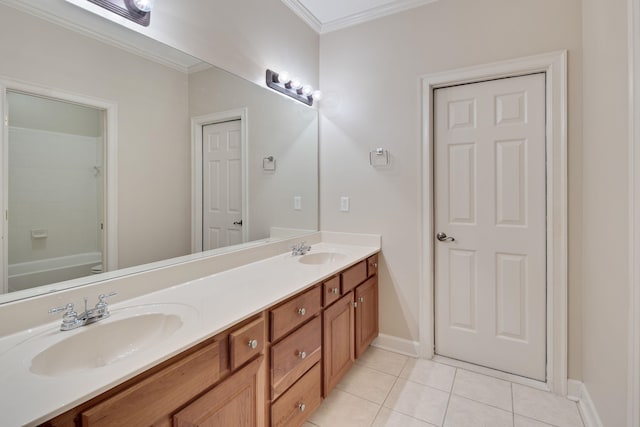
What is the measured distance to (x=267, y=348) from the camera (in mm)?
1280

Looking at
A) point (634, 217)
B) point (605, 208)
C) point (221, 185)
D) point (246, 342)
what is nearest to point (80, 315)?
point (246, 342)

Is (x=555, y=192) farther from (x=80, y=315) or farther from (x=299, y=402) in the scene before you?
(x=80, y=315)

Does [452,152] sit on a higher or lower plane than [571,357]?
higher

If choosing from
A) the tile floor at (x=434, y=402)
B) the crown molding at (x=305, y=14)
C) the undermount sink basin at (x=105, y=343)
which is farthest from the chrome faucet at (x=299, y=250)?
the crown molding at (x=305, y=14)

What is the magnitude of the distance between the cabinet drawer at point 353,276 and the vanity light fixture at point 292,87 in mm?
1346

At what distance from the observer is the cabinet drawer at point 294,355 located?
1321mm

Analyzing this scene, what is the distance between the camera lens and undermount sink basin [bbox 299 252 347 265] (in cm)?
221

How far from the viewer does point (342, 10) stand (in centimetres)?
238

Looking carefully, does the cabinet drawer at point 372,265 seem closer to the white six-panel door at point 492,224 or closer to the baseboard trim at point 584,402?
the white six-panel door at point 492,224

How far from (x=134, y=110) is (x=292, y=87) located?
122cm

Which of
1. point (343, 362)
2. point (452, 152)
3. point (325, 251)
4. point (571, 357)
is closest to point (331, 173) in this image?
point (325, 251)

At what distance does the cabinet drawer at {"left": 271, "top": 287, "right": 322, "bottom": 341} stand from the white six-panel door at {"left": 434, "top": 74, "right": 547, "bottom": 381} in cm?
115

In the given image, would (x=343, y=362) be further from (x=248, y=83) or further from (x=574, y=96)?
(x=574, y=96)

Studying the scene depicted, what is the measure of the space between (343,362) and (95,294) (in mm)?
1372
